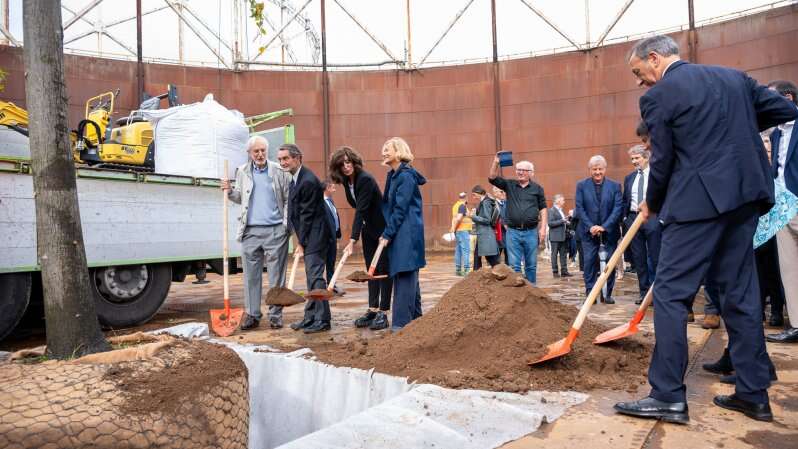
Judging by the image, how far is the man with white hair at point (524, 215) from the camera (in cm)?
642

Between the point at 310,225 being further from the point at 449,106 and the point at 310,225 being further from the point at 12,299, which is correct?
the point at 449,106

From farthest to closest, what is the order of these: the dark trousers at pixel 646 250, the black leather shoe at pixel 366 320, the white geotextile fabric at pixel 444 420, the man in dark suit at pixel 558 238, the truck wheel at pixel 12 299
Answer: the man in dark suit at pixel 558 238 < the dark trousers at pixel 646 250 < the black leather shoe at pixel 366 320 < the truck wheel at pixel 12 299 < the white geotextile fabric at pixel 444 420

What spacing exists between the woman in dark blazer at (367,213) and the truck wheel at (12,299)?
9.33ft

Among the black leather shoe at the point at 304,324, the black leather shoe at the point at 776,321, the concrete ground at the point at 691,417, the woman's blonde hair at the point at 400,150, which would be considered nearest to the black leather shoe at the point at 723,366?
the concrete ground at the point at 691,417

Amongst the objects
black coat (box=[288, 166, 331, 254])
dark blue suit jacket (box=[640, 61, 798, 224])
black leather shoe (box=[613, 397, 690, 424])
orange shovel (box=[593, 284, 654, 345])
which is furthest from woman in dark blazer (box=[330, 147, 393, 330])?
dark blue suit jacket (box=[640, 61, 798, 224])

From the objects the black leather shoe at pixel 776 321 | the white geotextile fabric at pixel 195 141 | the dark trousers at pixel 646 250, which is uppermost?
the white geotextile fabric at pixel 195 141

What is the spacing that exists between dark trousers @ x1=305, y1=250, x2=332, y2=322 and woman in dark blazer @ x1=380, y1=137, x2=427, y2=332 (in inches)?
34.7

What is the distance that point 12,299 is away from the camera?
4707 mm

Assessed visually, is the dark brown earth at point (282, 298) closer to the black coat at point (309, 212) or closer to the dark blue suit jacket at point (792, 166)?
the black coat at point (309, 212)

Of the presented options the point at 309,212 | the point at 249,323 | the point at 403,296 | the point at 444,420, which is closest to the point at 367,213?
the point at 309,212

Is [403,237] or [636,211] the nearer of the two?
[403,237]

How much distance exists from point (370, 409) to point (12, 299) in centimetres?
391

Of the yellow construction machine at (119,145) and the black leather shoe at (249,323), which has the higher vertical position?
the yellow construction machine at (119,145)

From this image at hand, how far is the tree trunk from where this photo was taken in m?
2.90
